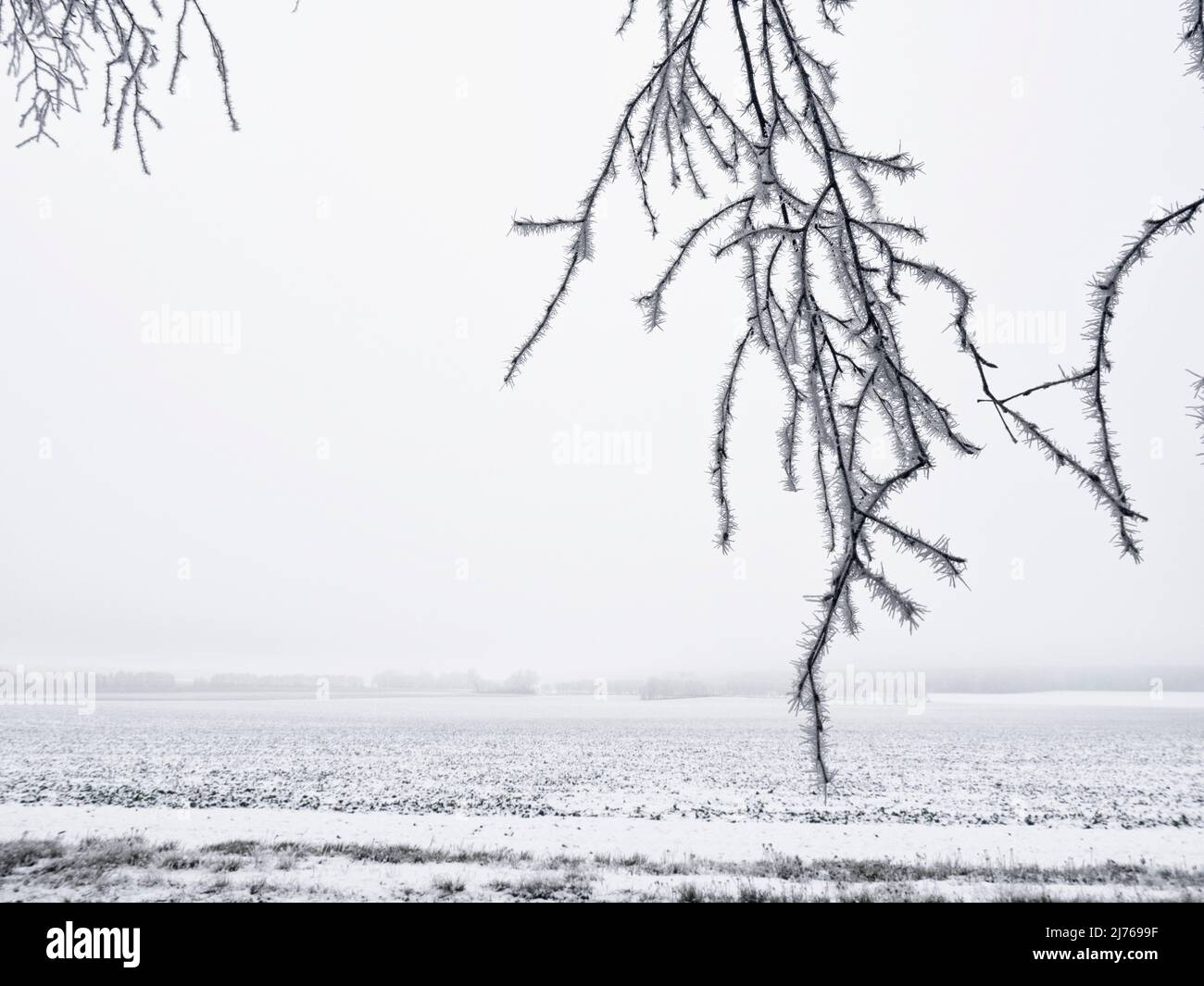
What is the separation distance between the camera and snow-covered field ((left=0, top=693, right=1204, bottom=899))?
996 centimetres

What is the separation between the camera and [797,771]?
23562 millimetres

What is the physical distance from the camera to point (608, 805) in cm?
1744

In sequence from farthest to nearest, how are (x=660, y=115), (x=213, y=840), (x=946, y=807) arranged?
(x=946, y=807), (x=213, y=840), (x=660, y=115)

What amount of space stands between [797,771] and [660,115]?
2541 cm

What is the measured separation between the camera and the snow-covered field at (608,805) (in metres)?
9.96

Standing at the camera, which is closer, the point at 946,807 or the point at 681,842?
the point at 681,842

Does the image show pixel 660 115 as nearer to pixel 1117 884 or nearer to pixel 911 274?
pixel 911 274
